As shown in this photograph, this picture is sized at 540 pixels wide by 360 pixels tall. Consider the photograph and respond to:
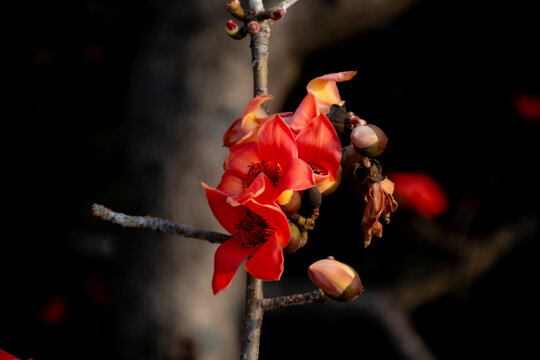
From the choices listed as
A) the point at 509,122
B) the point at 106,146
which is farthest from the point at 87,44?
the point at 509,122

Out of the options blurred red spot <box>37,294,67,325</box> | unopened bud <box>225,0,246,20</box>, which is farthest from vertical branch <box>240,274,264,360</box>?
blurred red spot <box>37,294,67,325</box>

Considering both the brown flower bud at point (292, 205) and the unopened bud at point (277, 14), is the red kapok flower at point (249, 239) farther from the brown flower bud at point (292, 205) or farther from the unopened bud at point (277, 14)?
the unopened bud at point (277, 14)

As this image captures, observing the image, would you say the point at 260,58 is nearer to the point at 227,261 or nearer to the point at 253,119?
the point at 253,119

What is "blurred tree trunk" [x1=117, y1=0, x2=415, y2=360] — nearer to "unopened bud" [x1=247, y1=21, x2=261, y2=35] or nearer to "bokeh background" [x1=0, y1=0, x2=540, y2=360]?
"bokeh background" [x1=0, y1=0, x2=540, y2=360]

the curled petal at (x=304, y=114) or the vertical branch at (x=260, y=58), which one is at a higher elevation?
the vertical branch at (x=260, y=58)

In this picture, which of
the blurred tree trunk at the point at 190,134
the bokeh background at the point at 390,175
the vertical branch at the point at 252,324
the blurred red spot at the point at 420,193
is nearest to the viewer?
the vertical branch at the point at 252,324

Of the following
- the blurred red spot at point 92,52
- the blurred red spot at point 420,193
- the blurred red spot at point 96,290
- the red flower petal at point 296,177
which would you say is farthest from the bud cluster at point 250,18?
the blurred red spot at point 96,290
